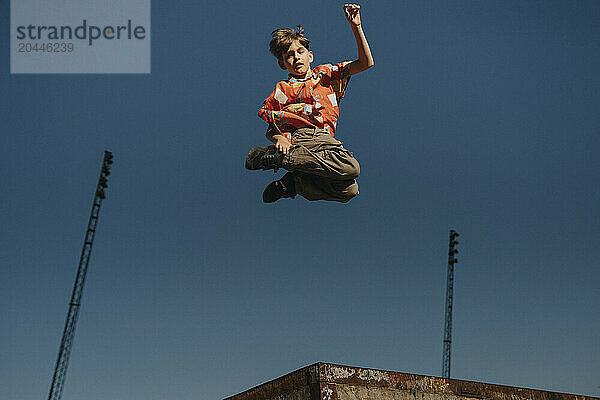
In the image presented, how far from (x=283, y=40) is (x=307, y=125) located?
100 cm

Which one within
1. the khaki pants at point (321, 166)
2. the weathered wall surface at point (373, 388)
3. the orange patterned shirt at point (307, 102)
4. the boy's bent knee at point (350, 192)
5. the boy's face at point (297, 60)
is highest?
the boy's face at point (297, 60)

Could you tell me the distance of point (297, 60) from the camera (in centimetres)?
788

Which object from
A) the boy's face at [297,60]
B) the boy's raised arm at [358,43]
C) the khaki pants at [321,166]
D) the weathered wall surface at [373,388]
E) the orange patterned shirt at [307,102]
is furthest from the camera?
the boy's face at [297,60]

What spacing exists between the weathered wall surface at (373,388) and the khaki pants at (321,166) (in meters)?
1.97

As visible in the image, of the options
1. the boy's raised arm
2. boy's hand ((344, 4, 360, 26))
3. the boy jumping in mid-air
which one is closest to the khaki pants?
the boy jumping in mid-air

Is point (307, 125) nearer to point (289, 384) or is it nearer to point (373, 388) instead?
point (289, 384)

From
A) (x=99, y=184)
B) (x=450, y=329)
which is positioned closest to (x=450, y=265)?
(x=450, y=329)

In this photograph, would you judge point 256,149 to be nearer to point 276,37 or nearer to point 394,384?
point 276,37

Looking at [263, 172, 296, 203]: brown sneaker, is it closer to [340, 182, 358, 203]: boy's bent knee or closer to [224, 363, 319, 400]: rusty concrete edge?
[340, 182, 358, 203]: boy's bent knee

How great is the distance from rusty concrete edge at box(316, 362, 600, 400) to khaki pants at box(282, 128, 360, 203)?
1.97 meters

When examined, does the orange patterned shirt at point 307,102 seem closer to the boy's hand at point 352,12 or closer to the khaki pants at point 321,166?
the khaki pants at point 321,166

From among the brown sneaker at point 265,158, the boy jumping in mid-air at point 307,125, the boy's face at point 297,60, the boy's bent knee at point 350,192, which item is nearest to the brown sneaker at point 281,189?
the boy jumping in mid-air at point 307,125

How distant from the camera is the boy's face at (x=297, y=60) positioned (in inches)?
310

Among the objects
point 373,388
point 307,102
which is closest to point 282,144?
point 307,102
